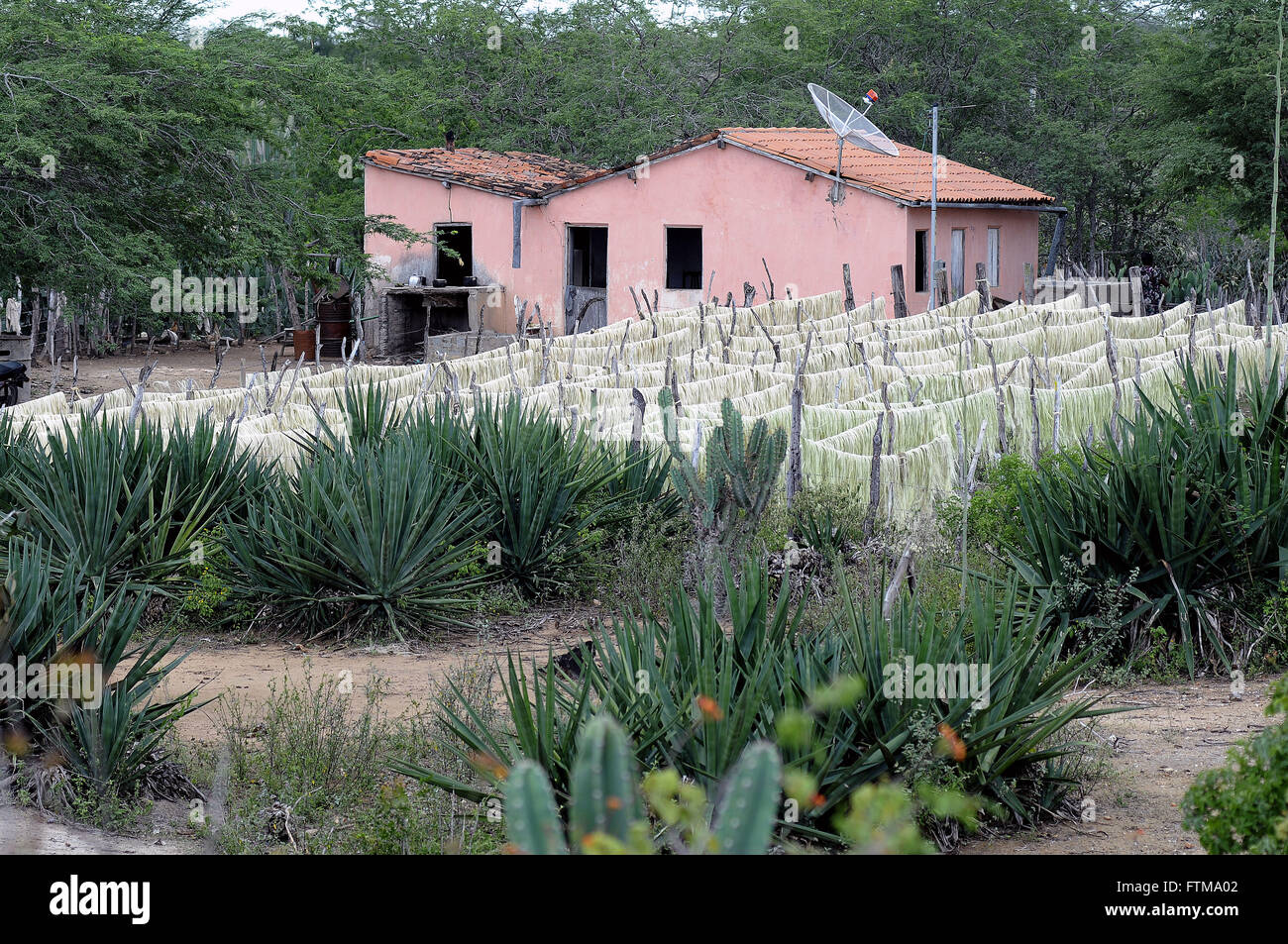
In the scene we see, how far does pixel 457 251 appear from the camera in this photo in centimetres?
2692

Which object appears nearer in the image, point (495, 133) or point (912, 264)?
point (912, 264)

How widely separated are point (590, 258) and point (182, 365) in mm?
7763

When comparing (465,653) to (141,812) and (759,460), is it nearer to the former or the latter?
(759,460)

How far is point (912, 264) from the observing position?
22438mm

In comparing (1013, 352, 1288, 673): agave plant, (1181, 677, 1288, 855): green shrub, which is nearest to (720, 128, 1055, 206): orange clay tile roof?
(1013, 352, 1288, 673): agave plant

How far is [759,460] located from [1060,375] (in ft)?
15.0

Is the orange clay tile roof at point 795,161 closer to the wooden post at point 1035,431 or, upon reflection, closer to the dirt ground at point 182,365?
the dirt ground at point 182,365

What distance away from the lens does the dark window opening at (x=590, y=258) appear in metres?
26.8

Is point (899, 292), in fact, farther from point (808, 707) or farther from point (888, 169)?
point (808, 707)

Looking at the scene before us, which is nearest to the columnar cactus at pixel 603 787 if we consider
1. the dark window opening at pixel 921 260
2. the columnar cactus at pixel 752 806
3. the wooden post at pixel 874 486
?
the columnar cactus at pixel 752 806

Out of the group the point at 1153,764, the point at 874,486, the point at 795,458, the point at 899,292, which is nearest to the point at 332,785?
the point at 1153,764

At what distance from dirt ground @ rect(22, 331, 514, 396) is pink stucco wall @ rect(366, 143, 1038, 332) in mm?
2142
